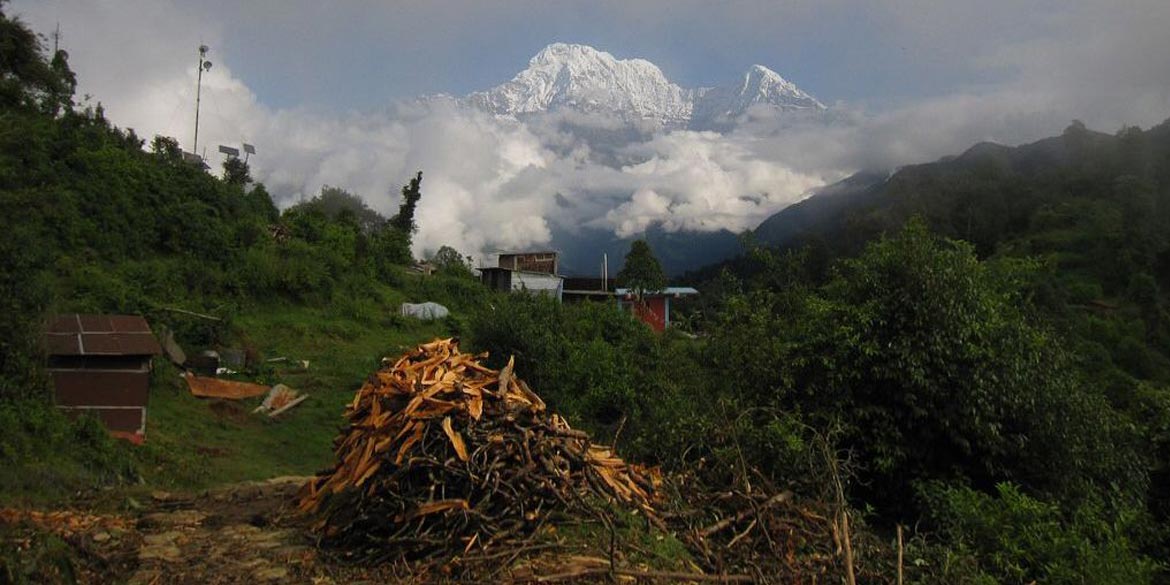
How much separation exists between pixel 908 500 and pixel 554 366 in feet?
19.2

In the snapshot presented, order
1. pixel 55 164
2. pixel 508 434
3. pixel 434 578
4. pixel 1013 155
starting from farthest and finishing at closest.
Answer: pixel 1013 155, pixel 55 164, pixel 508 434, pixel 434 578

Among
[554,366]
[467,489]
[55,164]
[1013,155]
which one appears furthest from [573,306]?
[1013,155]

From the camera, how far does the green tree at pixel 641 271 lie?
107ft

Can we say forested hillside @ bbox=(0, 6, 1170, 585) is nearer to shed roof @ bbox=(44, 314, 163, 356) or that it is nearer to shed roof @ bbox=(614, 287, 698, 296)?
shed roof @ bbox=(44, 314, 163, 356)

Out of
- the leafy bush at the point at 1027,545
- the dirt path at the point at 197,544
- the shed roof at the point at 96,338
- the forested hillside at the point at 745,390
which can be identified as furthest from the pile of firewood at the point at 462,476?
the shed roof at the point at 96,338

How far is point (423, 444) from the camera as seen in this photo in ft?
17.1

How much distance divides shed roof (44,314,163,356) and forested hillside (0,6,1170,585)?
385mm

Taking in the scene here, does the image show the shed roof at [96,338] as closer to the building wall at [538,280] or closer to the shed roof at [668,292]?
the shed roof at [668,292]

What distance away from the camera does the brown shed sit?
10906mm

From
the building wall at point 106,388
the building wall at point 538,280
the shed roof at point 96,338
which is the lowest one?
the building wall at point 106,388

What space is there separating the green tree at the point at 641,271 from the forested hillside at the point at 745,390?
1284cm

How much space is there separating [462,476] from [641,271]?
27.9 metres

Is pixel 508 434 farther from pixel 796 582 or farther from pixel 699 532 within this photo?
pixel 796 582

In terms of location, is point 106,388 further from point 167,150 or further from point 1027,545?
point 167,150
